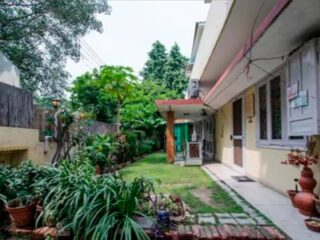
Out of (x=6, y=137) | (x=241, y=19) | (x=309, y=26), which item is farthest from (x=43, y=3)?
(x=309, y=26)

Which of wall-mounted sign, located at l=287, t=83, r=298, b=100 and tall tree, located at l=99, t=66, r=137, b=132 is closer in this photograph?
wall-mounted sign, located at l=287, t=83, r=298, b=100

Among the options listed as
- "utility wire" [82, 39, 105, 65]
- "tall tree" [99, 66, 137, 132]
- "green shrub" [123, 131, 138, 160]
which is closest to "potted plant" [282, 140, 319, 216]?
"green shrub" [123, 131, 138, 160]

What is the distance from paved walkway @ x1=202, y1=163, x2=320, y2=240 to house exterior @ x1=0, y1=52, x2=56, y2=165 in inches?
189

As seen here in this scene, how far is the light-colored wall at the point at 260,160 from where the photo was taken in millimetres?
5344

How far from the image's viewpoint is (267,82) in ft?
20.6

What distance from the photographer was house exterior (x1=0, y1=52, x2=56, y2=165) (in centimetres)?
577

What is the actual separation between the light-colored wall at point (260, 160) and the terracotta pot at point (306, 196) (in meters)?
0.42

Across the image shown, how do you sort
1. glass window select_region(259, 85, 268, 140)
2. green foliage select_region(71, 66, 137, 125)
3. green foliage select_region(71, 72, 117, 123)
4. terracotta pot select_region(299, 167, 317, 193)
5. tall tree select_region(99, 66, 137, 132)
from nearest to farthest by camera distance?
terracotta pot select_region(299, 167, 317, 193), glass window select_region(259, 85, 268, 140), tall tree select_region(99, 66, 137, 132), green foliage select_region(71, 66, 137, 125), green foliage select_region(71, 72, 117, 123)

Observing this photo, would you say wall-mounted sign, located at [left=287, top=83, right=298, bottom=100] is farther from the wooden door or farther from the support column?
the support column

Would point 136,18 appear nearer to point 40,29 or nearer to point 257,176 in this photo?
point 40,29

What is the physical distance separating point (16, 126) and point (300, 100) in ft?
18.6

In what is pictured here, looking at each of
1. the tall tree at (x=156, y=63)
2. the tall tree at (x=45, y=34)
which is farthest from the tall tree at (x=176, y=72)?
the tall tree at (x=45, y=34)

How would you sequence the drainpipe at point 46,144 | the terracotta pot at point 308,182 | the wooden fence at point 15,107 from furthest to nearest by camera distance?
the drainpipe at point 46,144 < the wooden fence at point 15,107 < the terracotta pot at point 308,182

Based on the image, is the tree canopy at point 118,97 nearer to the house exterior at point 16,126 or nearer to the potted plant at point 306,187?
the house exterior at point 16,126
